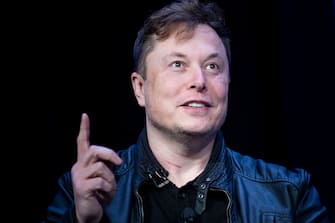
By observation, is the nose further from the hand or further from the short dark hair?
the hand

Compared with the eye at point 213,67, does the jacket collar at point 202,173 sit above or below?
below

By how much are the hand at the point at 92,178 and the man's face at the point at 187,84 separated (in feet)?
1.48

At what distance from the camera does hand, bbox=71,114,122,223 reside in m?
1.50

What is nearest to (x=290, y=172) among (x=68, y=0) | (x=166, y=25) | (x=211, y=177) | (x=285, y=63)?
(x=211, y=177)

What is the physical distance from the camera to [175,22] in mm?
2025

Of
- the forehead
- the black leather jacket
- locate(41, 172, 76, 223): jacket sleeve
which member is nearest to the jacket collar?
the black leather jacket

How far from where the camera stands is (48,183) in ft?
7.55

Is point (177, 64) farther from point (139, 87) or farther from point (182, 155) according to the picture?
point (182, 155)

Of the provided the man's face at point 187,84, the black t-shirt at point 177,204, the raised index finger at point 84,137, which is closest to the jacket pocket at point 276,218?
the black t-shirt at point 177,204

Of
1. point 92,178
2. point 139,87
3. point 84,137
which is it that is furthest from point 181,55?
point 92,178

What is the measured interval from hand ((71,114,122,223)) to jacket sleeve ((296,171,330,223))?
797 mm

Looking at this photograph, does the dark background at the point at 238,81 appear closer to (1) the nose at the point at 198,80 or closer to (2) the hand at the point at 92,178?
(1) the nose at the point at 198,80

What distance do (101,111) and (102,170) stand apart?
3.24 ft

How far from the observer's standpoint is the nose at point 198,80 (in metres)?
1.90
